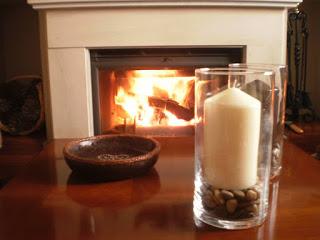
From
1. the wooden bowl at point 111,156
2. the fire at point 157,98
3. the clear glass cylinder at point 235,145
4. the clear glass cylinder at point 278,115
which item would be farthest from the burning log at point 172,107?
the clear glass cylinder at point 235,145

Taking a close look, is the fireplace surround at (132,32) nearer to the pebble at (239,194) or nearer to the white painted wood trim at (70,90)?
the white painted wood trim at (70,90)

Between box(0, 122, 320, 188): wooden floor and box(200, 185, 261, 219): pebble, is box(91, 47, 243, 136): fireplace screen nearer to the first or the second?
box(0, 122, 320, 188): wooden floor

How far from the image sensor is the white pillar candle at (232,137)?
1.86ft

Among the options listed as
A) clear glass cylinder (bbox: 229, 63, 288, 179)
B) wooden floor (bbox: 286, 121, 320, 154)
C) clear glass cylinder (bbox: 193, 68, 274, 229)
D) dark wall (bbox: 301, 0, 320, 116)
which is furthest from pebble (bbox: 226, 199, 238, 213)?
dark wall (bbox: 301, 0, 320, 116)

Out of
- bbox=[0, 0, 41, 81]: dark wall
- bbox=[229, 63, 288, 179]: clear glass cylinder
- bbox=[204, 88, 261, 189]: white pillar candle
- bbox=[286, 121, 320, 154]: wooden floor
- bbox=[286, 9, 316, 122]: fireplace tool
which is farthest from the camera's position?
bbox=[0, 0, 41, 81]: dark wall

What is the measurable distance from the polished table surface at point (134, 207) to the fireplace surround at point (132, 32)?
0.69 m

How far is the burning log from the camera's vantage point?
5.88 ft

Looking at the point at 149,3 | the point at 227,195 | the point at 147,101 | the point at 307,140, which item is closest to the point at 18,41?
the point at 147,101

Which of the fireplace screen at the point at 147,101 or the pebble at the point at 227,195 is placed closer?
the pebble at the point at 227,195

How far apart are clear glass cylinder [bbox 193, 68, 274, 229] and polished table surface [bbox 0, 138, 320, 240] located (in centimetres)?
3

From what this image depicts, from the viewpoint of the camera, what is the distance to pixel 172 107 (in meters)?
1.79

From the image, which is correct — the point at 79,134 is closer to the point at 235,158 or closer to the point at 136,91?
the point at 136,91

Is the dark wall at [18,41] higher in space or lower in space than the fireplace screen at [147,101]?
higher

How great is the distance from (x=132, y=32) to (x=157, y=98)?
0.39m
